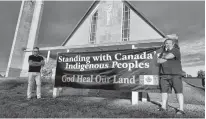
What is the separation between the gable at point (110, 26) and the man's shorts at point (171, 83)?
8868 mm

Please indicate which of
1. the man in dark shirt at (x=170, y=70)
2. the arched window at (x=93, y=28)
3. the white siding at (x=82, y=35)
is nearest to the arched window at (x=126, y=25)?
the arched window at (x=93, y=28)

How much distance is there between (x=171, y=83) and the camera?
393 cm

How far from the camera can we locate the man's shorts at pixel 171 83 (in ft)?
12.3

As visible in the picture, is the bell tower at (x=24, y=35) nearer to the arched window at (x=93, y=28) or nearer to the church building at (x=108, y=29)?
the church building at (x=108, y=29)

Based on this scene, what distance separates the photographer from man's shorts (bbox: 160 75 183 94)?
3.75m

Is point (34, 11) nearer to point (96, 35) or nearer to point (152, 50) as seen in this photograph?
point (96, 35)

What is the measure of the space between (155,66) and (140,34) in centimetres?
837

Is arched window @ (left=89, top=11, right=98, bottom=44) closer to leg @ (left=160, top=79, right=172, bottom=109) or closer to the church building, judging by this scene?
the church building

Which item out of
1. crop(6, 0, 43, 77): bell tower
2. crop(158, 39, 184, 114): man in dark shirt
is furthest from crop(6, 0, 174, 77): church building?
crop(158, 39, 184, 114): man in dark shirt

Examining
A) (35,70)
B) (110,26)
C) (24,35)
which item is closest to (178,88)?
(35,70)

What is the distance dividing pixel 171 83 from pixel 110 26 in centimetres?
1052

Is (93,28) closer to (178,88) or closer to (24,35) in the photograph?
(24,35)

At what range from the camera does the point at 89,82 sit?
565cm

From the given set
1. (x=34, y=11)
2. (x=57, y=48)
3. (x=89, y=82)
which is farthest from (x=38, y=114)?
(x=34, y=11)
